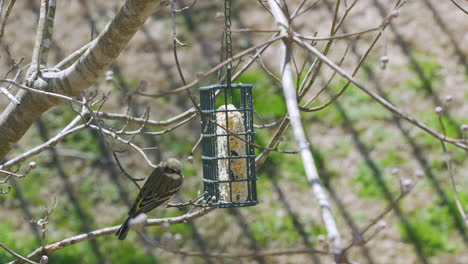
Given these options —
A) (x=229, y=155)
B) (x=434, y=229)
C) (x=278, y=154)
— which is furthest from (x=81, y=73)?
(x=434, y=229)

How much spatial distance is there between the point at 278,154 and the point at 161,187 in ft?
7.77

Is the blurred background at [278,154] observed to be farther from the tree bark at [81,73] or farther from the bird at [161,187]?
the tree bark at [81,73]

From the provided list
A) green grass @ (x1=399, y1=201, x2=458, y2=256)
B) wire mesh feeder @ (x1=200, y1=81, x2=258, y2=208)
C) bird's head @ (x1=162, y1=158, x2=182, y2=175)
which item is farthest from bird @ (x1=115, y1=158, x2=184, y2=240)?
green grass @ (x1=399, y1=201, x2=458, y2=256)

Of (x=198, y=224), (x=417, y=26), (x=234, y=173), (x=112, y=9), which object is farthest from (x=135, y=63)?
(x=234, y=173)

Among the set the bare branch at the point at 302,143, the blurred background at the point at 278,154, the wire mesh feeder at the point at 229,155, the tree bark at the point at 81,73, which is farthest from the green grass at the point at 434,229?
the bare branch at the point at 302,143

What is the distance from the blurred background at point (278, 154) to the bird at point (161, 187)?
1215 mm

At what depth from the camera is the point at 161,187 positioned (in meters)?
4.53

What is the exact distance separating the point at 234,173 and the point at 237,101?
2.89 m

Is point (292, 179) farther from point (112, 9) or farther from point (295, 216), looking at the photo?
point (112, 9)

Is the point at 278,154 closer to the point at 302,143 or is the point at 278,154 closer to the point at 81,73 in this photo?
the point at 81,73

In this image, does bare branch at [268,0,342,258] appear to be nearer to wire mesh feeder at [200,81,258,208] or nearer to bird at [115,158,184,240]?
wire mesh feeder at [200,81,258,208]

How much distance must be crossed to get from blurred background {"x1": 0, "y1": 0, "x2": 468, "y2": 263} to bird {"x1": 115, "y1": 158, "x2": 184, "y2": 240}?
1215mm

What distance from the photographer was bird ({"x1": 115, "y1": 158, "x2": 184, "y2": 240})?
14.8 ft

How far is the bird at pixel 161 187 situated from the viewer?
4504mm
